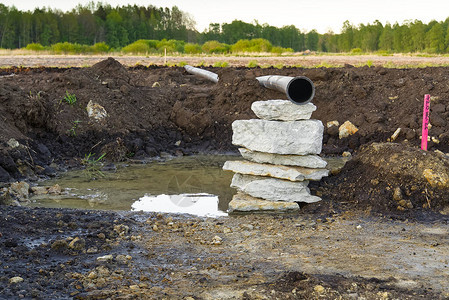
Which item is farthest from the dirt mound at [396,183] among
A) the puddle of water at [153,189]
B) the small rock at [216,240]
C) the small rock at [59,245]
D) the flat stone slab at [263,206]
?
the small rock at [59,245]

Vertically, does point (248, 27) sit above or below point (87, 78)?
above

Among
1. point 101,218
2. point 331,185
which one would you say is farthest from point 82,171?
point 331,185

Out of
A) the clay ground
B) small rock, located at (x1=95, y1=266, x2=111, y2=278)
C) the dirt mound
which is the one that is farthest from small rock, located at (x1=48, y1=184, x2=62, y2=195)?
the dirt mound

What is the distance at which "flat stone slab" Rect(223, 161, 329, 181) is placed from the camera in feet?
26.6

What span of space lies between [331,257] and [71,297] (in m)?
2.81

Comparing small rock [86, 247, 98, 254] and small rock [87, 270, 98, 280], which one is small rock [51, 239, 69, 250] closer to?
small rock [86, 247, 98, 254]

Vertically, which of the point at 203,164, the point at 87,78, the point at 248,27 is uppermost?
the point at 248,27

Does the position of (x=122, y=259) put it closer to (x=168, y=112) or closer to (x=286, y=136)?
(x=286, y=136)

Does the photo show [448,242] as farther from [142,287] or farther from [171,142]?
[171,142]

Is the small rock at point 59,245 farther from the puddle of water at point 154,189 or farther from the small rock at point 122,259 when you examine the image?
the puddle of water at point 154,189

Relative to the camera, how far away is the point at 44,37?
69938mm

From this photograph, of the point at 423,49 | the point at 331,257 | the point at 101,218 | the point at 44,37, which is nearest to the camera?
the point at 331,257

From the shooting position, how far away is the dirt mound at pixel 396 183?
7.82 metres

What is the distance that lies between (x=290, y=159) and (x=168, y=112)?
25.7ft
